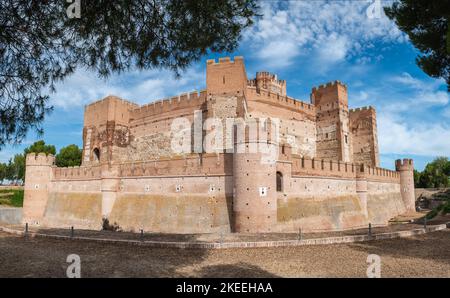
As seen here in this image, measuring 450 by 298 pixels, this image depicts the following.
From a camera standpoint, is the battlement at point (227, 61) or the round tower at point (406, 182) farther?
the round tower at point (406, 182)

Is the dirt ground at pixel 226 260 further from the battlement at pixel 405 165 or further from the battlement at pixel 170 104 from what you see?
the battlement at pixel 405 165

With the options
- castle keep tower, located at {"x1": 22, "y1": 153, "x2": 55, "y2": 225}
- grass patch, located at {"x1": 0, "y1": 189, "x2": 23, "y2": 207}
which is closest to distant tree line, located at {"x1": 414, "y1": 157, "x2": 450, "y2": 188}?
castle keep tower, located at {"x1": 22, "y1": 153, "x2": 55, "y2": 225}

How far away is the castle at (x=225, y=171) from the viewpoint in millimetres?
Result: 16703

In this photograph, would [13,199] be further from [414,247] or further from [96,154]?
[414,247]

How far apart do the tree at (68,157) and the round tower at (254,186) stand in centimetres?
4034

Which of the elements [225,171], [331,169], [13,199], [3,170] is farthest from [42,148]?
[331,169]

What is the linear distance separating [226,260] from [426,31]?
11436 mm

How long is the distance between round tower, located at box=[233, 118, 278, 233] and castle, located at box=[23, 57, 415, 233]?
0.18 ft

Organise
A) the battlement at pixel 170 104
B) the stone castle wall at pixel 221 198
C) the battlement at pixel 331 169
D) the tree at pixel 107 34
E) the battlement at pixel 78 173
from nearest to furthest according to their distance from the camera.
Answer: the tree at pixel 107 34
the stone castle wall at pixel 221 198
the battlement at pixel 331 169
the battlement at pixel 78 173
the battlement at pixel 170 104

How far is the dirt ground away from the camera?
24.0 feet

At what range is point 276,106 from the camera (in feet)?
96.4

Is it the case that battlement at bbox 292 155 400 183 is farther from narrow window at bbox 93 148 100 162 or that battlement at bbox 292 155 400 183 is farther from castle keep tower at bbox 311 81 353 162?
narrow window at bbox 93 148 100 162

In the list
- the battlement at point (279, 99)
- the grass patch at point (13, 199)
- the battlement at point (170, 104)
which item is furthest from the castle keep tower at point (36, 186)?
the battlement at point (279, 99)

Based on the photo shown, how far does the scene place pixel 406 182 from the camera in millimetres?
31438
